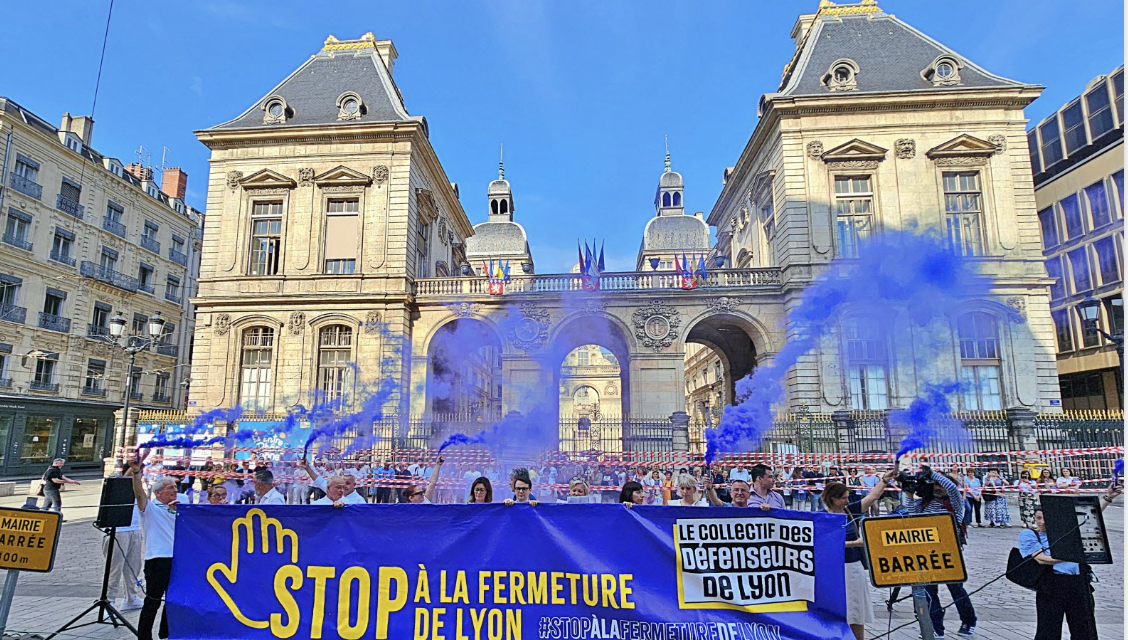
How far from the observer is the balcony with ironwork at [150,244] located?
3700 cm

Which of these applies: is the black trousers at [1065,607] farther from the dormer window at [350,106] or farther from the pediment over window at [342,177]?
the dormer window at [350,106]

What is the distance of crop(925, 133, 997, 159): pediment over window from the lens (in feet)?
73.8

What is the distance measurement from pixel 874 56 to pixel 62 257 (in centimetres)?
3887

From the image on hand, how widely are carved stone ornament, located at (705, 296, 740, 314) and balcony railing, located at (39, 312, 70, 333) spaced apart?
1224 inches

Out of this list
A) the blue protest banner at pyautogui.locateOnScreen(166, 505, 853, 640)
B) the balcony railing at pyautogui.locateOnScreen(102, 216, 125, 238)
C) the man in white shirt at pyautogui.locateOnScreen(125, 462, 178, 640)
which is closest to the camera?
the blue protest banner at pyautogui.locateOnScreen(166, 505, 853, 640)

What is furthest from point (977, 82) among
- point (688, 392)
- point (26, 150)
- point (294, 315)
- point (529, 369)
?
point (26, 150)

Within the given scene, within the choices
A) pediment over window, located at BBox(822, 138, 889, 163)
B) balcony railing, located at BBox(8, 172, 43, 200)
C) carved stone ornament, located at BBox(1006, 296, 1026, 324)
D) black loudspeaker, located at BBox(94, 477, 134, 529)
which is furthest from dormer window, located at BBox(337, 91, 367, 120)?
carved stone ornament, located at BBox(1006, 296, 1026, 324)

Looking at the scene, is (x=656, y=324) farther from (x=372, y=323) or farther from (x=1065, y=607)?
(x=1065, y=607)

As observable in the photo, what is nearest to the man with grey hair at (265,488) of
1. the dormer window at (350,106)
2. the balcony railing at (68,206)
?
the dormer window at (350,106)

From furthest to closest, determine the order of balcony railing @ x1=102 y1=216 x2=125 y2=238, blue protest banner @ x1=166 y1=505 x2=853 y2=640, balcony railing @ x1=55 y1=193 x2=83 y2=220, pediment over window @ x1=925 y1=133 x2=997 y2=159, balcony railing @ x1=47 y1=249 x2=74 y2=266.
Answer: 1. balcony railing @ x1=102 y1=216 x2=125 y2=238
2. balcony railing @ x1=55 y1=193 x2=83 y2=220
3. balcony railing @ x1=47 y1=249 x2=74 y2=266
4. pediment over window @ x1=925 y1=133 x2=997 y2=159
5. blue protest banner @ x1=166 y1=505 x2=853 y2=640

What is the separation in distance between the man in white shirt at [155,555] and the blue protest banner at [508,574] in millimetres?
262

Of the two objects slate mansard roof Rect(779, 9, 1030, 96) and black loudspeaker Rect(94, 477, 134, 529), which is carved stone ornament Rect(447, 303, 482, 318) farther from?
black loudspeaker Rect(94, 477, 134, 529)

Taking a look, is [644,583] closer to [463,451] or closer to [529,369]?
[463,451]

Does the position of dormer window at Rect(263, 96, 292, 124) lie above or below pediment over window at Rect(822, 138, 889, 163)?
above
